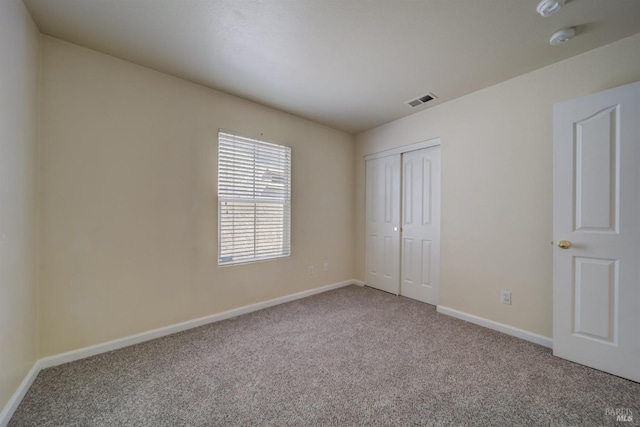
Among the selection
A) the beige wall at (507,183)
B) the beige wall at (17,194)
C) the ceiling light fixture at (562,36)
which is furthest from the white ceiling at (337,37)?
the beige wall at (17,194)

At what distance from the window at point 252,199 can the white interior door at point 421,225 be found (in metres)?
1.63

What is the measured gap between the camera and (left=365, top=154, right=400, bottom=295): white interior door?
3.63 metres

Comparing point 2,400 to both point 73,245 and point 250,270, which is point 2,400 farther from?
point 250,270

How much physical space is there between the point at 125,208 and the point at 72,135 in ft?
2.17

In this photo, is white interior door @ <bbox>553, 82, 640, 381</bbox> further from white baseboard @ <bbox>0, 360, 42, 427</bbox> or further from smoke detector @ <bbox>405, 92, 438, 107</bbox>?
white baseboard @ <bbox>0, 360, 42, 427</bbox>

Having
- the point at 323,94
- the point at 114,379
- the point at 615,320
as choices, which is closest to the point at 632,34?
the point at 615,320

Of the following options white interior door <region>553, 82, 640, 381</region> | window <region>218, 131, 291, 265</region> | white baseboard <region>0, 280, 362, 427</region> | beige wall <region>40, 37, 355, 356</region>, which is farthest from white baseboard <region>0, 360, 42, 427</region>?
white interior door <region>553, 82, 640, 381</region>

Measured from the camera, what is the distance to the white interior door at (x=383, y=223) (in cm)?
363

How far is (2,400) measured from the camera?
139 centimetres

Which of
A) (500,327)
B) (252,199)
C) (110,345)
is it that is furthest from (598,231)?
(110,345)

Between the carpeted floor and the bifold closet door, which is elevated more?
the bifold closet door

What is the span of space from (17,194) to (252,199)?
180 cm

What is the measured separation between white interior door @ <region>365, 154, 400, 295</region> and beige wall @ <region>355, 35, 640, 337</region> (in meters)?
0.70

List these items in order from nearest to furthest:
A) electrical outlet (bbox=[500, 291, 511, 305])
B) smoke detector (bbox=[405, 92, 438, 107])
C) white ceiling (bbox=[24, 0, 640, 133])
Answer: white ceiling (bbox=[24, 0, 640, 133]) < electrical outlet (bbox=[500, 291, 511, 305]) < smoke detector (bbox=[405, 92, 438, 107])
